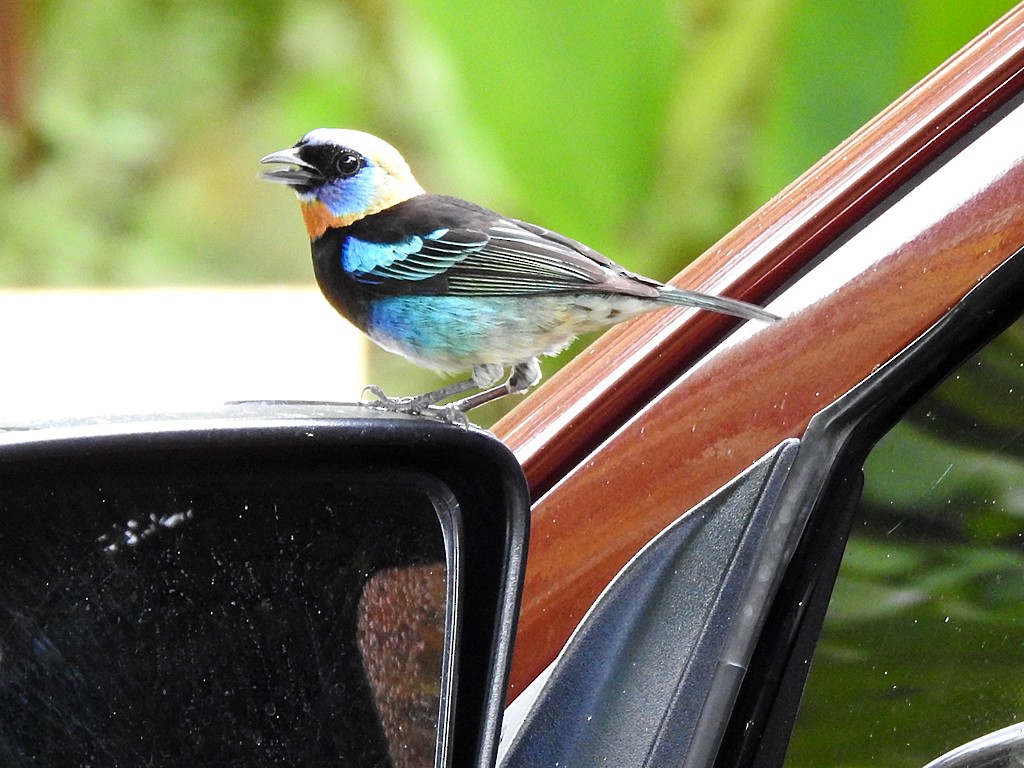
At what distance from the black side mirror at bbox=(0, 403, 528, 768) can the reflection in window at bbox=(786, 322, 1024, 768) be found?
35 centimetres

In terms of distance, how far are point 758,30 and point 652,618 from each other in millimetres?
3262

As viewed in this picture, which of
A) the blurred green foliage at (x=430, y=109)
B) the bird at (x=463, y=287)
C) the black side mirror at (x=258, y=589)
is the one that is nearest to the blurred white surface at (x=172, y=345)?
the blurred green foliage at (x=430, y=109)

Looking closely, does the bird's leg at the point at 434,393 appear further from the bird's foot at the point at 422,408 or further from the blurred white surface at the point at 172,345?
the blurred white surface at the point at 172,345

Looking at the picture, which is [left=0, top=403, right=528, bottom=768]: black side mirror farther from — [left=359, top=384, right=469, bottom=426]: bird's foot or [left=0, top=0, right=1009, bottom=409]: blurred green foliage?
[left=0, top=0, right=1009, bottom=409]: blurred green foliage

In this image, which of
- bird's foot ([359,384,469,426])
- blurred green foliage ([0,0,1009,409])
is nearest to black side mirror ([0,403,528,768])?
bird's foot ([359,384,469,426])

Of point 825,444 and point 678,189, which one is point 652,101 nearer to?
point 678,189

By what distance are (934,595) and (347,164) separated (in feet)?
→ 4.49

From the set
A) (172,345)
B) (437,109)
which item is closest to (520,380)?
(437,109)

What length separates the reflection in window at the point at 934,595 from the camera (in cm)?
138

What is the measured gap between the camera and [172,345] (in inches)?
305

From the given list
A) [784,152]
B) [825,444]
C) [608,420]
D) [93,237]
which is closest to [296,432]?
[608,420]

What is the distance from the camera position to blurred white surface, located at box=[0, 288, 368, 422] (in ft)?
24.8

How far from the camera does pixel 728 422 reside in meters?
1.51

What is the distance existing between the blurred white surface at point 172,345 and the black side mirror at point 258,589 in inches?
237
